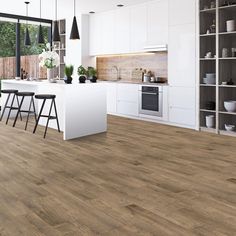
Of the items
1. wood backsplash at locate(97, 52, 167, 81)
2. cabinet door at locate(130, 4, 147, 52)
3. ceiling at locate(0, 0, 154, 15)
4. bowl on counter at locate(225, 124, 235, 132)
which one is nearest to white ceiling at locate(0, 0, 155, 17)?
ceiling at locate(0, 0, 154, 15)

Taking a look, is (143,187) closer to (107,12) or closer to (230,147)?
(230,147)

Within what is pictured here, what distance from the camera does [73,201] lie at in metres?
3.00

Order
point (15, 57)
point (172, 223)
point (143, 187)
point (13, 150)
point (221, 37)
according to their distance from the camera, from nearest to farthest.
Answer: point (172, 223) → point (143, 187) → point (13, 150) → point (221, 37) → point (15, 57)

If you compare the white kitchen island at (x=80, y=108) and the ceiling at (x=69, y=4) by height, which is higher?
the ceiling at (x=69, y=4)

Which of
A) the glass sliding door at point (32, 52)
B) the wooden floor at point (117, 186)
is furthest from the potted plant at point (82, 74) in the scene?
the glass sliding door at point (32, 52)

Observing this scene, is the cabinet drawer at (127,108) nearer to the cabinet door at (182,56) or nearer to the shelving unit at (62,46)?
the cabinet door at (182,56)

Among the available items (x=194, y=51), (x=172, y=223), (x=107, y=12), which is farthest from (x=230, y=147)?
(x=107, y=12)

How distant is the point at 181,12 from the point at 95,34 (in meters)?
3.18

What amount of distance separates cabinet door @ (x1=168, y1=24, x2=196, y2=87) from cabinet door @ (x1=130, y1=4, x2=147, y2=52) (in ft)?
3.15

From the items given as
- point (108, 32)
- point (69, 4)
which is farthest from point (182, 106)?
point (69, 4)

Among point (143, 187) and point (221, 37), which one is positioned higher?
point (221, 37)

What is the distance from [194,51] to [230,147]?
2182 mm

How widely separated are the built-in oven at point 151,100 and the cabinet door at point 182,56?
0.41 m

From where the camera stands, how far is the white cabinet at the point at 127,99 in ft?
26.5
